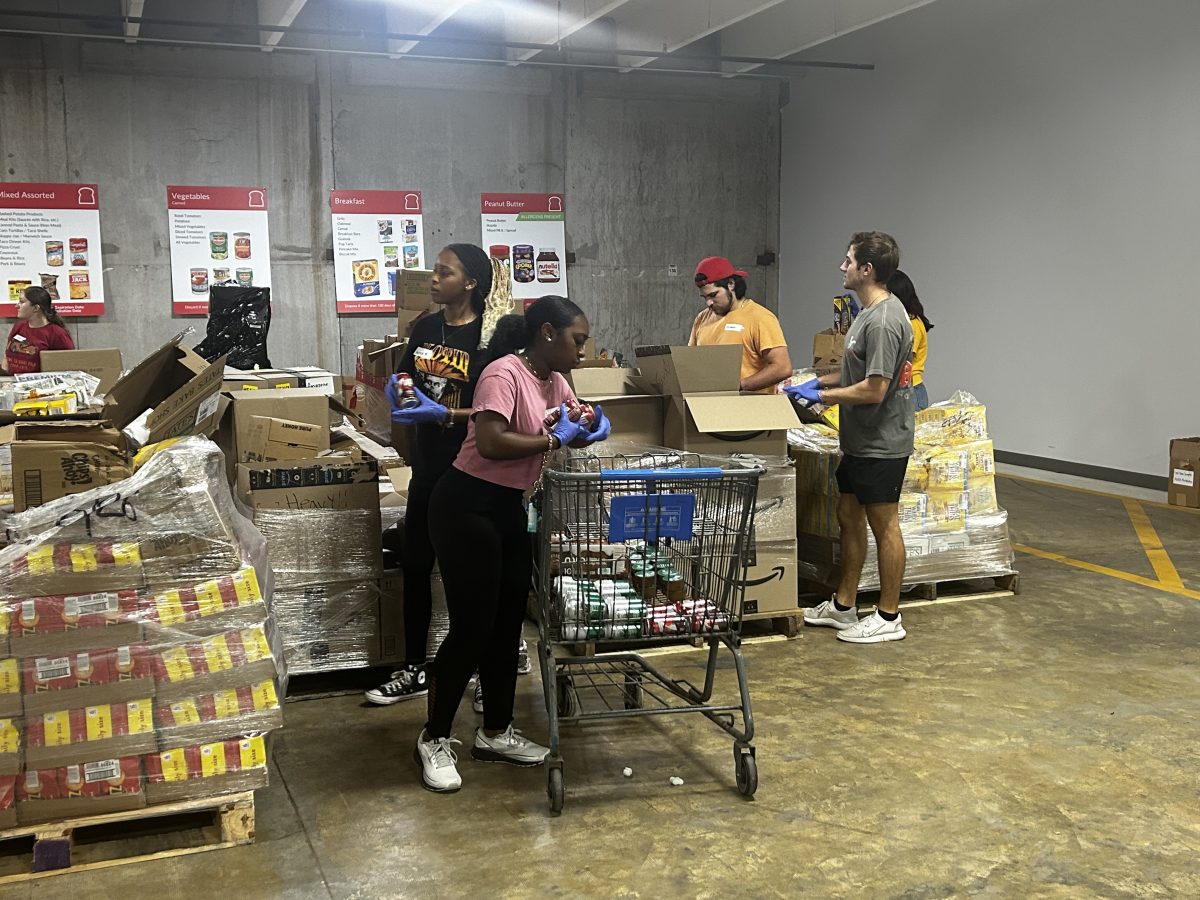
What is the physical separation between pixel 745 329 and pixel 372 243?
646 centimetres

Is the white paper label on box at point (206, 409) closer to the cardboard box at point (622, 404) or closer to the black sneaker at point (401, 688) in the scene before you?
the black sneaker at point (401, 688)

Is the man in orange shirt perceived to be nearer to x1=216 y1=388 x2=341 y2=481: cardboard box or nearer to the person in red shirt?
x1=216 y1=388 x2=341 y2=481: cardboard box

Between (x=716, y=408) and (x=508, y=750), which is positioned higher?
(x=716, y=408)

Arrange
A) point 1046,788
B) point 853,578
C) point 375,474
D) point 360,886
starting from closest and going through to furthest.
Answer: point 360,886
point 1046,788
point 375,474
point 853,578

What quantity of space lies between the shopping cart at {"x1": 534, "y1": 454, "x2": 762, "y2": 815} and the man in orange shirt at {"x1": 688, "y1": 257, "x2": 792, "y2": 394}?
198 cm

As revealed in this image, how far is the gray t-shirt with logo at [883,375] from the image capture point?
14.6 feet

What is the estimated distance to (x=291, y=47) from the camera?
395 inches

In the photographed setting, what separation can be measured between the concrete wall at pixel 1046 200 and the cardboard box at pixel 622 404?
4995mm

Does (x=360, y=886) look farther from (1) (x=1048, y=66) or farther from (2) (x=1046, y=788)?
(1) (x=1048, y=66)

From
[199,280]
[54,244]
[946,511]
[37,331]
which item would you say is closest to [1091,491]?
[946,511]

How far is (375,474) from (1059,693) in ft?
8.58

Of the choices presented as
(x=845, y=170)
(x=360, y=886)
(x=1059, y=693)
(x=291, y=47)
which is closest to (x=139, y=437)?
(x=360, y=886)

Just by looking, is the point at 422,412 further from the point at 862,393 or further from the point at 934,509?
the point at 934,509

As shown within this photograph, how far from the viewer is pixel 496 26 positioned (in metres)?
11.0
